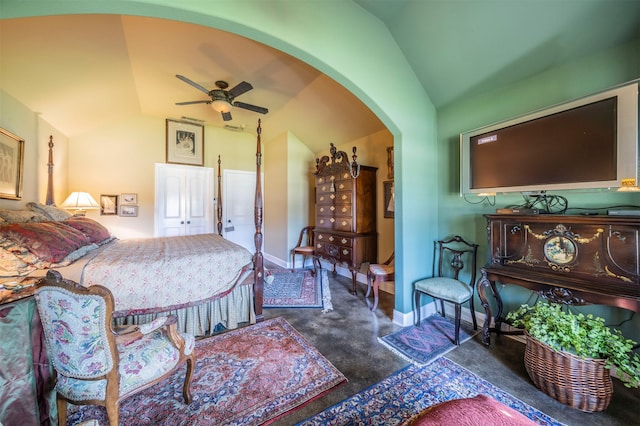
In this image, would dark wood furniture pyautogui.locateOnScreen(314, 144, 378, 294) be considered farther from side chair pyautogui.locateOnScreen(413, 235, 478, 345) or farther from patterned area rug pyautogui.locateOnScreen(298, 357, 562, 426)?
patterned area rug pyautogui.locateOnScreen(298, 357, 562, 426)

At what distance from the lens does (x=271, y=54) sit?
286cm

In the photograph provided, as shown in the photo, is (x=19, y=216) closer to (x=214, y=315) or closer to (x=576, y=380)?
(x=214, y=315)

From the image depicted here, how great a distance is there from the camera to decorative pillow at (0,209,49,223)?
203cm

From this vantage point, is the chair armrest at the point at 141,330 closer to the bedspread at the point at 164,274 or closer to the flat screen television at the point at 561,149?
the bedspread at the point at 164,274

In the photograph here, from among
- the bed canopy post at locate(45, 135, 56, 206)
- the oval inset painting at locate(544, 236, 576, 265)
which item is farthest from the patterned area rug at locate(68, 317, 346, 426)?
the bed canopy post at locate(45, 135, 56, 206)

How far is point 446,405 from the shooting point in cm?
77

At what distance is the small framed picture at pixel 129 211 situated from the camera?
14.7 feet

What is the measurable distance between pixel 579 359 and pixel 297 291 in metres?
2.93

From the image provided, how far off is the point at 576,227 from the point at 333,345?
2.16m

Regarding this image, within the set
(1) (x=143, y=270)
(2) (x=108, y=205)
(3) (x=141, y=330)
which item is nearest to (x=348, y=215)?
(1) (x=143, y=270)

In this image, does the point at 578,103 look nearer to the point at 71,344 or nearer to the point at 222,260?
the point at 222,260

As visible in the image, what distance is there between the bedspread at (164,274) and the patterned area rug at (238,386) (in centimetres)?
52

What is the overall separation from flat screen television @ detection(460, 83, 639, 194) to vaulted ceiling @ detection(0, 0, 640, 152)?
21.8 inches

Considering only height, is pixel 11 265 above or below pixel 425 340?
above
